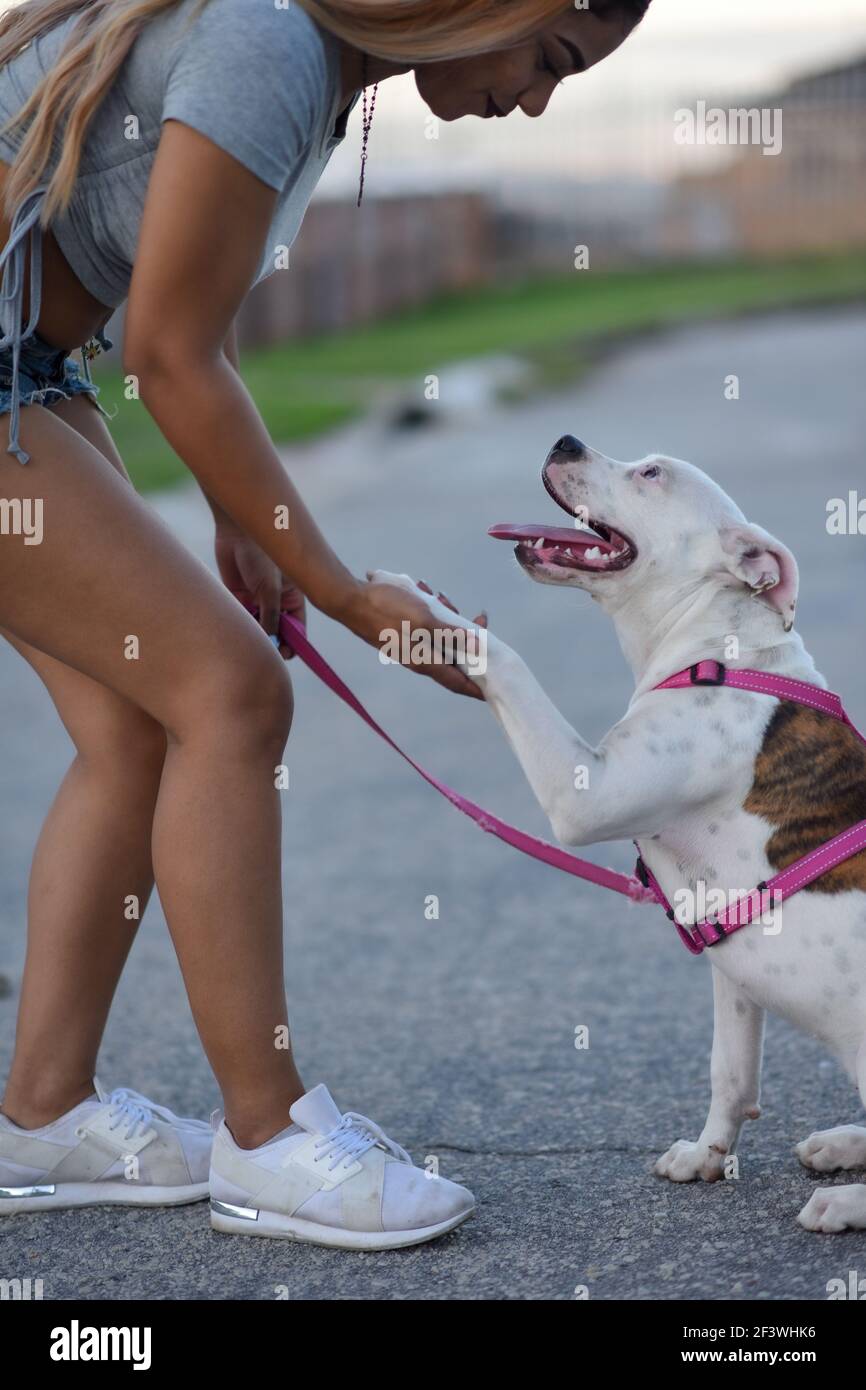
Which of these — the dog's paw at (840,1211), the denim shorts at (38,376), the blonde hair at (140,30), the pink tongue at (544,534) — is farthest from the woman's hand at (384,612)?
the dog's paw at (840,1211)

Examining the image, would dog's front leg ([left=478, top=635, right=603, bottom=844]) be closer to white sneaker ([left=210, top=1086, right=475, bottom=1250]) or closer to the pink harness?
the pink harness

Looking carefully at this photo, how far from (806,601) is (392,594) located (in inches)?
242

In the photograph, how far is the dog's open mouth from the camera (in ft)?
9.64

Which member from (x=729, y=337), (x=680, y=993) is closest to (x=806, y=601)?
(x=680, y=993)

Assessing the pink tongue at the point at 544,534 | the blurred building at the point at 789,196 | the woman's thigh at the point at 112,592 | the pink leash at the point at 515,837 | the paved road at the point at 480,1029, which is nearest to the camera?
the woman's thigh at the point at 112,592

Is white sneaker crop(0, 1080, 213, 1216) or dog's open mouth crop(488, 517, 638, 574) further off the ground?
dog's open mouth crop(488, 517, 638, 574)

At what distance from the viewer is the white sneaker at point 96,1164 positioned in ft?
9.52

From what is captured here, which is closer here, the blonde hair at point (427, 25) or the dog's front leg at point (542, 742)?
the blonde hair at point (427, 25)

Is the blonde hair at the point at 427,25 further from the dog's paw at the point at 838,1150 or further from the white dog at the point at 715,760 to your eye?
the dog's paw at the point at 838,1150

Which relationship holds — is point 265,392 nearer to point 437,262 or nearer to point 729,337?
point 729,337

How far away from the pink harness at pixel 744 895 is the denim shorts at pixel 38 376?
1.89 ft

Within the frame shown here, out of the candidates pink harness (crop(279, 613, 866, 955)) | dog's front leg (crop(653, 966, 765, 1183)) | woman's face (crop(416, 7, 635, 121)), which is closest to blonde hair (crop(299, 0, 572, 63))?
woman's face (crop(416, 7, 635, 121))

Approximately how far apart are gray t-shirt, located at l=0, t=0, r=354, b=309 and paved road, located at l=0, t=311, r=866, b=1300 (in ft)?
4.51

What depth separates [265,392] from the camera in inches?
607
